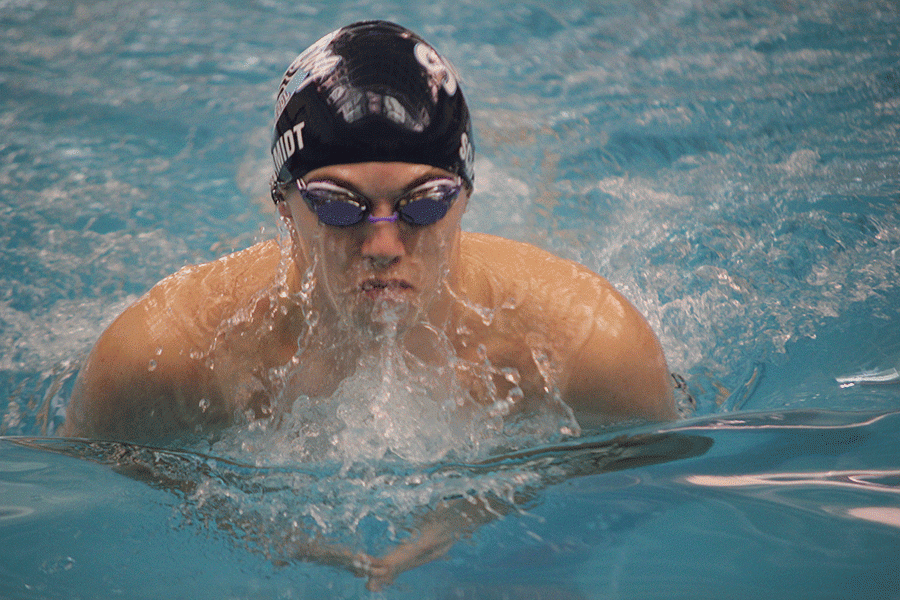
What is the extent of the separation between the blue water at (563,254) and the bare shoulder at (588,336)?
9 cm

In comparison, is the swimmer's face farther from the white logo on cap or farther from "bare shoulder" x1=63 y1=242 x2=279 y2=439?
"bare shoulder" x1=63 y1=242 x2=279 y2=439

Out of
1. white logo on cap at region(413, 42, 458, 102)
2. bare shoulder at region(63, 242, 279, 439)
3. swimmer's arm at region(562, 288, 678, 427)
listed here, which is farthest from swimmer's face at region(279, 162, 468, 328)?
swimmer's arm at region(562, 288, 678, 427)

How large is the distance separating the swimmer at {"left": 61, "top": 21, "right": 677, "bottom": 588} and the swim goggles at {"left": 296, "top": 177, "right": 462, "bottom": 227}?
4 centimetres

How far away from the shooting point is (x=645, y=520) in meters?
1.84

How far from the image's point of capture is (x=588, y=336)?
216cm

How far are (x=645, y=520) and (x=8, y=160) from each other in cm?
427

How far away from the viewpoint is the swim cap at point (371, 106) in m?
1.86

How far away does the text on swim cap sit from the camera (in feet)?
6.42

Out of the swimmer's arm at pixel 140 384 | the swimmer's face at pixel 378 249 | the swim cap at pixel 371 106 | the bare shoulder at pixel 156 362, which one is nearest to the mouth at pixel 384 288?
the swimmer's face at pixel 378 249

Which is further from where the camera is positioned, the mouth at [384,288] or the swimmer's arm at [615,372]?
the swimmer's arm at [615,372]

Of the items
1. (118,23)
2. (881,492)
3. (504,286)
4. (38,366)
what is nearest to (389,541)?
(504,286)

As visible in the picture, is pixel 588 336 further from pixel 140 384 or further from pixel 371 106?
pixel 140 384

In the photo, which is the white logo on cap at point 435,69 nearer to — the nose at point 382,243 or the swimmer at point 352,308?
A: the swimmer at point 352,308

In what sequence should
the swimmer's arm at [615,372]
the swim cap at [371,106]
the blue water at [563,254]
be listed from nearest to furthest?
the blue water at [563,254] → the swim cap at [371,106] → the swimmer's arm at [615,372]
